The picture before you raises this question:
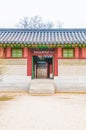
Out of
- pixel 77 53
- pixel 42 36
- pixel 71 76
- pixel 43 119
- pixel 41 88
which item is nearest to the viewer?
pixel 43 119

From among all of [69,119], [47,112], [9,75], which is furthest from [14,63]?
[69,119]

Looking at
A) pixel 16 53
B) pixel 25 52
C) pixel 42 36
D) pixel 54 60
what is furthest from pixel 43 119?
pixel 42 36

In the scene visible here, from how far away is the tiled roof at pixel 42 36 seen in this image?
63.4 feet

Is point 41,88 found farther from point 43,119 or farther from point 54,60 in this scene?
point 43,119

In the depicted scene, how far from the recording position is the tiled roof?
63.4ft

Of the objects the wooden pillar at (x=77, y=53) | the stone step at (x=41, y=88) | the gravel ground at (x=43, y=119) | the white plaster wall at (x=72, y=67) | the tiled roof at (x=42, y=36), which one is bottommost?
the stone step at (x=41, y=88)

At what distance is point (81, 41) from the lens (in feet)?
62.4

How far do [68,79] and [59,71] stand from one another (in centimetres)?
92

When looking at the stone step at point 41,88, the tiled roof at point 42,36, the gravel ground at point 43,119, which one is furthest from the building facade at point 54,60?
the gravel ground at point 43,119

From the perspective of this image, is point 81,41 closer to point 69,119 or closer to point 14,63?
point 14,63

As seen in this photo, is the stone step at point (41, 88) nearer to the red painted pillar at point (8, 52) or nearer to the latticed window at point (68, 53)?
the latticed window at point (68, 53)

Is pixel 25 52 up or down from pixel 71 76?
up

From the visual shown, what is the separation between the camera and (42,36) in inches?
838

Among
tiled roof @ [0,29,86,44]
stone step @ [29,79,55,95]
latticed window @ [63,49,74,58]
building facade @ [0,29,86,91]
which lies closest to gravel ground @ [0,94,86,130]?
stone step @ [29,79,55,95]
